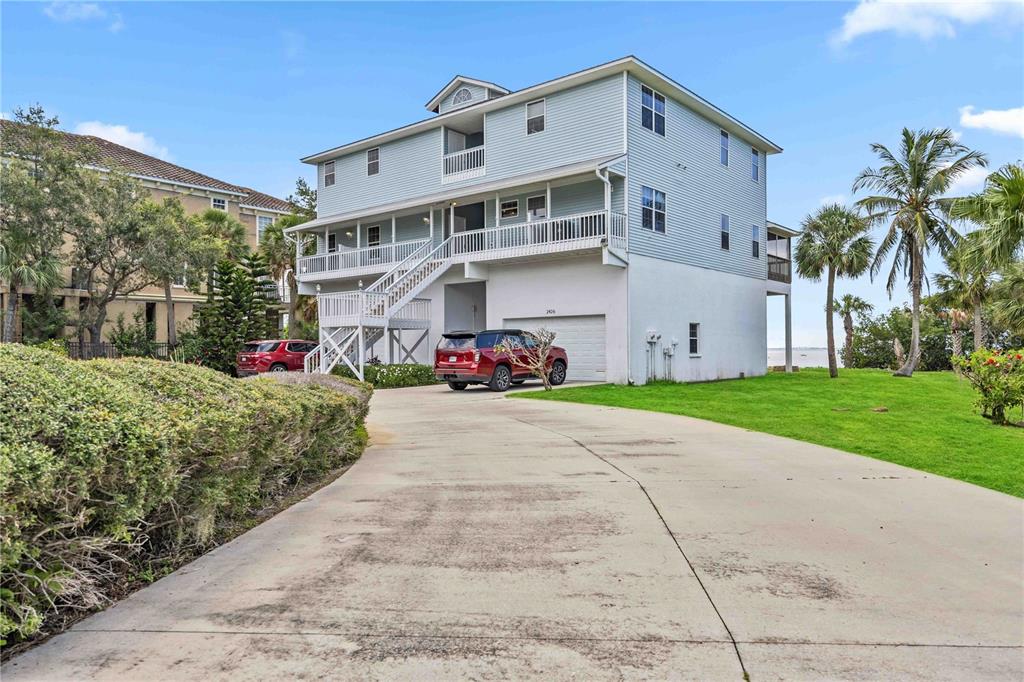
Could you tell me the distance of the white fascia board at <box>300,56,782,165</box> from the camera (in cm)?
2250

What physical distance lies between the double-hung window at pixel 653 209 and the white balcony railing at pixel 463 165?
6.78m

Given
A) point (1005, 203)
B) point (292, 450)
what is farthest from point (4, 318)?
point (1005, 203)

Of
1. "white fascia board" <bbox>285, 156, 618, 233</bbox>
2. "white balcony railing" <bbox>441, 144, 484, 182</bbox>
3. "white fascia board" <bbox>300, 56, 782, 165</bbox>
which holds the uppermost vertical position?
"white fascia board" <bbox>300, 56, 782, 165</bbox>

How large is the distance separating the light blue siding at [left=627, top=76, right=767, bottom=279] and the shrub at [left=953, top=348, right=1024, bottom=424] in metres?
11.0

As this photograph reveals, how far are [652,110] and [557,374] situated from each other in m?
9.92

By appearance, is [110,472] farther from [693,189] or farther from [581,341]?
[693,189]

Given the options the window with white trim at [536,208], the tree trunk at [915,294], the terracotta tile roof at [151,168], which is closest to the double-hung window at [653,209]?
the window with white trim at [536,208]

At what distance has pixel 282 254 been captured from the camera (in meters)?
37.8

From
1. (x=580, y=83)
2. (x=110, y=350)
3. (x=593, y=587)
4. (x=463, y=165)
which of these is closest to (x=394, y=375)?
(x=463, y=165)

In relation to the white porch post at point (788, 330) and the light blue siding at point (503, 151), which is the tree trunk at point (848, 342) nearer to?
the white porch post at point (788, 330)

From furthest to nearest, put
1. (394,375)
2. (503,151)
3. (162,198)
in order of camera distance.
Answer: (162,198) < (503,151) < (394,375)

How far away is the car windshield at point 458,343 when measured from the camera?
65.2ft

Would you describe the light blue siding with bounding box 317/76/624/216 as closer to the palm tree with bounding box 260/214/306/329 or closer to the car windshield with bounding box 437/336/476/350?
the palm tree with bounding box 260/214/306/329

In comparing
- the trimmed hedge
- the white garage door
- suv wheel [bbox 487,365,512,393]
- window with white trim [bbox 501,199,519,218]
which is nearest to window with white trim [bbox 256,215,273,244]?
window with white trim [bbox 501,199,519,218]
